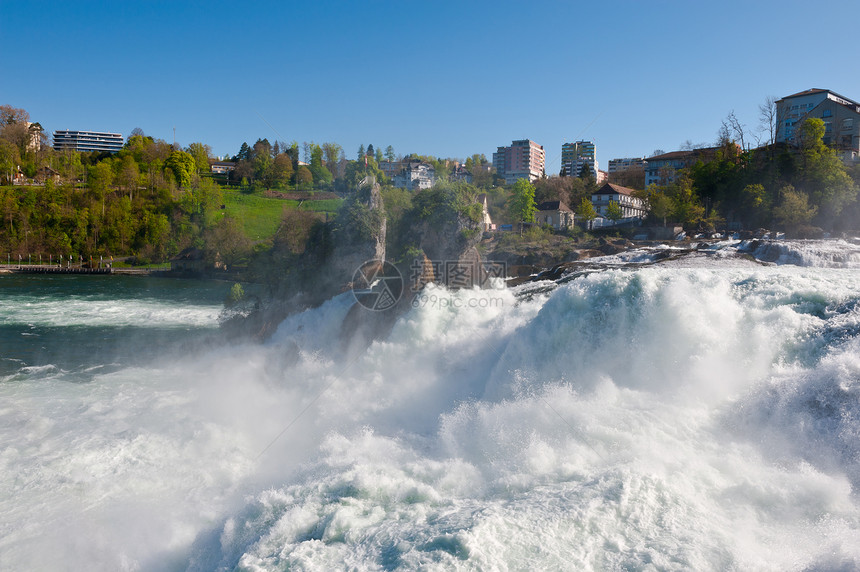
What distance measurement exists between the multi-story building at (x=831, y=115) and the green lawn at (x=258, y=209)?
4397 cm

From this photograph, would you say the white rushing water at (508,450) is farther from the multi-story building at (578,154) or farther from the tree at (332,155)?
the multi-story building at (578,154)

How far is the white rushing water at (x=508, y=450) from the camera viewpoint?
24.0 ft

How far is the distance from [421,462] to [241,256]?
48.2 m

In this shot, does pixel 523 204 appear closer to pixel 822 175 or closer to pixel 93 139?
pixel 822 175

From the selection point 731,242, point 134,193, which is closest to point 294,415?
point 731,242

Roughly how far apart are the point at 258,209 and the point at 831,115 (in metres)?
58.9

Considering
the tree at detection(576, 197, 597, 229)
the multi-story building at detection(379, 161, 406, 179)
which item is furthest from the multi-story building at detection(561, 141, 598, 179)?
the tree at detection(576, 197, 597, 229)

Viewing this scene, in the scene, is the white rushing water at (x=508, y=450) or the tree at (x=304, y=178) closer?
the white rushing water at (x=508, y=450)

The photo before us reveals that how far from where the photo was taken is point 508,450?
32.6ft

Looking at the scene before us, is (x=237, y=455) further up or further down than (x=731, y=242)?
further down

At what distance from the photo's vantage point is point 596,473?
8.66 metres

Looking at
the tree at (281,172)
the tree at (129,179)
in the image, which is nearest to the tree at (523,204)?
the tree at (281,172)

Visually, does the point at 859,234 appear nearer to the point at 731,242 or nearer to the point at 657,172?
the point at 731,242

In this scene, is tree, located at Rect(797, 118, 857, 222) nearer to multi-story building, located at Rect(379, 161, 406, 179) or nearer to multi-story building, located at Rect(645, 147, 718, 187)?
multi-story building, located at Rect(645, 147, 718, 187)
